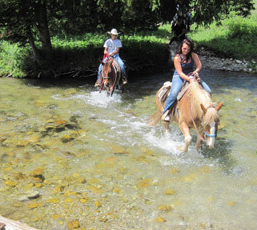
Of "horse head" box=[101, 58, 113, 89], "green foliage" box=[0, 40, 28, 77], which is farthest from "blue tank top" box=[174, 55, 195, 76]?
"green foliage" box=[0, 40, 28, 77]

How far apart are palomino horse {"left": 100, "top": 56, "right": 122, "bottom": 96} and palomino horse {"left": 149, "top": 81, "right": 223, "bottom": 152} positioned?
440cm

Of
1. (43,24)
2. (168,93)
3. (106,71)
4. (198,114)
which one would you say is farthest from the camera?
(43,24)

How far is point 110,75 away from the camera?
36.3 ft

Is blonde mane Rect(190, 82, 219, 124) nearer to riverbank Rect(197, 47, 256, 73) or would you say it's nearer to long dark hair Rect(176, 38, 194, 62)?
long dark hair Rect(176, 38, 194, 62)

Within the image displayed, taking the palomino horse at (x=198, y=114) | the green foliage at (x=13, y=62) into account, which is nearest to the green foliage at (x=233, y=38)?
the green foliage at (x=13, y=62)

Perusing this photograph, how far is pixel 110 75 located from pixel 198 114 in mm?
5653

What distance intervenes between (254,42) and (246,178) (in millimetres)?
14329

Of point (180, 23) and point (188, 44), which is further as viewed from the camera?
point (180, 23)

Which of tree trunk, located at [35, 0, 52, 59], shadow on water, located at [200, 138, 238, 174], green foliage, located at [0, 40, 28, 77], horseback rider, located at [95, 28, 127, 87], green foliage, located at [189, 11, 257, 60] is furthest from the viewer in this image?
green foliage, located at [189, 11, 257, 60]

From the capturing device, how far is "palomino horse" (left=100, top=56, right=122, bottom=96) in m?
10.9

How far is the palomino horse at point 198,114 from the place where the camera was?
5352 mm

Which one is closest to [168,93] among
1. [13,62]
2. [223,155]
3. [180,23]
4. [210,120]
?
[223,155]

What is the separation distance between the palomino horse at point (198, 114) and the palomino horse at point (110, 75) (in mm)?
4403

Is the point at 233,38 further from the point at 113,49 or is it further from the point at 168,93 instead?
the point at 168,93
